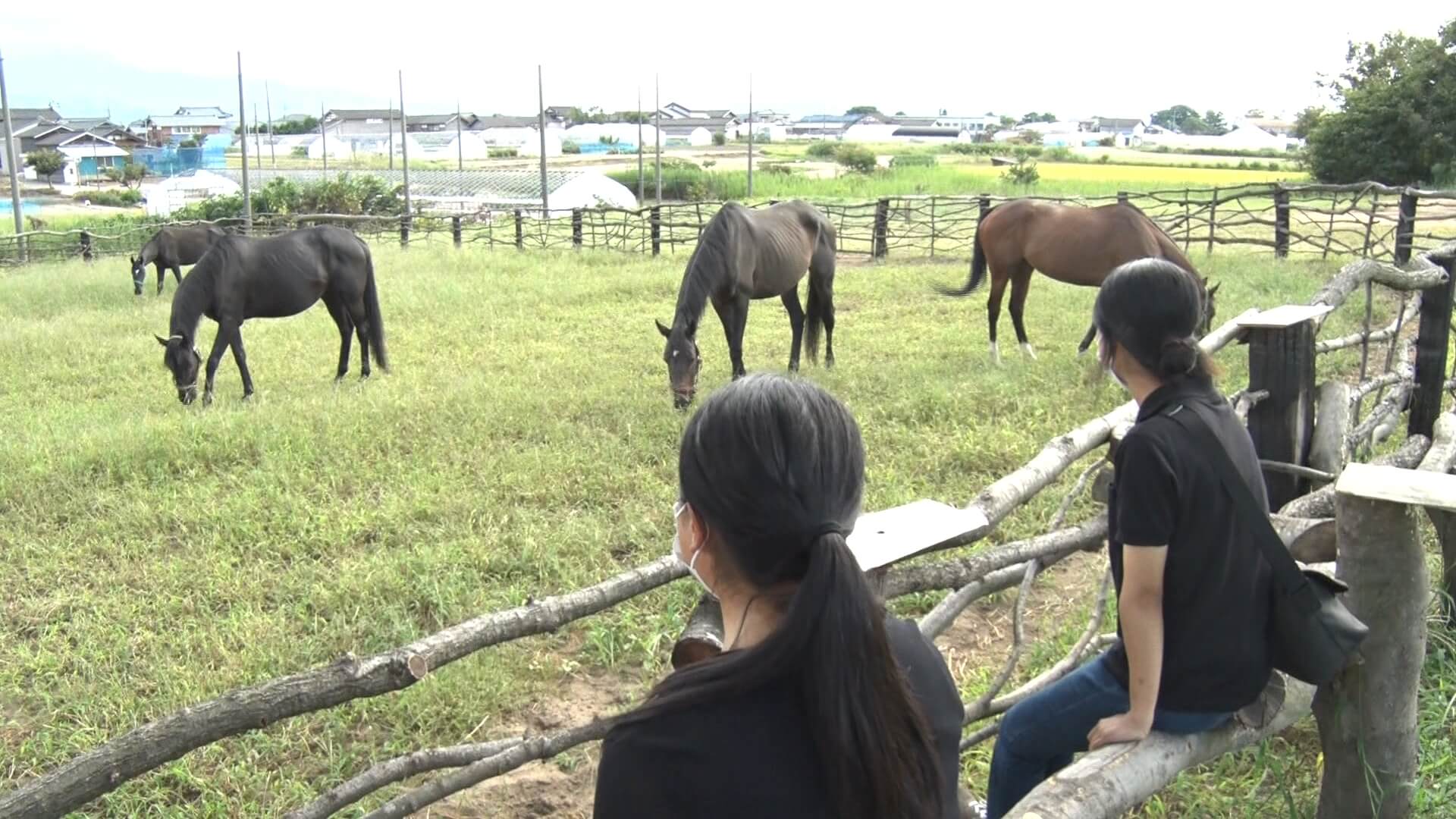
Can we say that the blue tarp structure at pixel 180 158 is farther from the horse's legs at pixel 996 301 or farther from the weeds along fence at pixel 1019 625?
the weeds along fence at pixel 1019 625

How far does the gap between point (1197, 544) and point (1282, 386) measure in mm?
1439

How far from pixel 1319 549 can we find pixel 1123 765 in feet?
3.20

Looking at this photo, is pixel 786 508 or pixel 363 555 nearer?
pixel 786 508

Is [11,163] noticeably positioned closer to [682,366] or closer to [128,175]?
[682,366]

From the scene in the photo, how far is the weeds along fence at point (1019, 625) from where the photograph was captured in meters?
1.85

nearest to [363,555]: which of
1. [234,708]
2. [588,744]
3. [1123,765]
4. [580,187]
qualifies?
[588,744]

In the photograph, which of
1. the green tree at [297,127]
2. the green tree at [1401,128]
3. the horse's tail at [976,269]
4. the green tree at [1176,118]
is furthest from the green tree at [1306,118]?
the green tree at [1176,118]

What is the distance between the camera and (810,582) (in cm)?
A: 116

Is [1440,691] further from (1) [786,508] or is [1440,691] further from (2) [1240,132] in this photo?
(2) [1240,132]

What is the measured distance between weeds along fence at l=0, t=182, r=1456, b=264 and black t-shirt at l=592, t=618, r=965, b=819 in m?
14.9

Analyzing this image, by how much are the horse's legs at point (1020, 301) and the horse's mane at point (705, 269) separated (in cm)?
269

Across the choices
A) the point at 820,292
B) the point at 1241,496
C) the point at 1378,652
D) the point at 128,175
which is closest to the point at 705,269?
the point at 820,292

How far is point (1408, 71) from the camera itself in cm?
2612

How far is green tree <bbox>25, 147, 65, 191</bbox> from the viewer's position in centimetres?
5138
